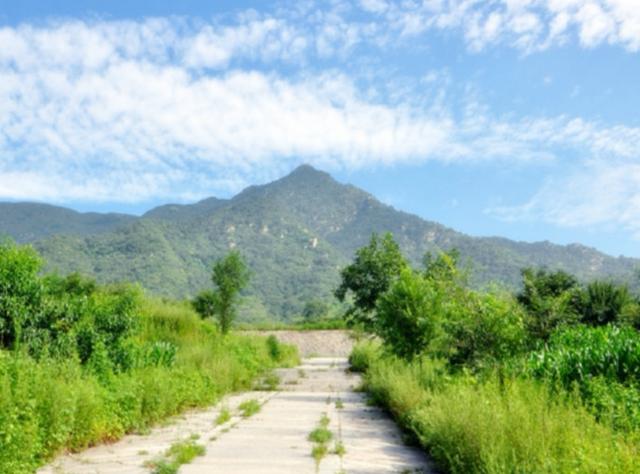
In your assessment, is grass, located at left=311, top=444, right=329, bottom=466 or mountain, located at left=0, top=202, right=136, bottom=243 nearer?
grass, located at left=311, top=444, right=329, bottom=466

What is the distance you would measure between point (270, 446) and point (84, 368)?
161 inches

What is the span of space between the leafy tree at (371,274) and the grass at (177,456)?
40.1 ft

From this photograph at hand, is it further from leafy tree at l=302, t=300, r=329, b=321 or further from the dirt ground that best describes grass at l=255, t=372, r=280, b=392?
leafy tree at l=302, t=300, r=329, b=321

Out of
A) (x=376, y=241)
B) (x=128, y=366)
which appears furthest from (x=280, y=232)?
(x=128, y=366)

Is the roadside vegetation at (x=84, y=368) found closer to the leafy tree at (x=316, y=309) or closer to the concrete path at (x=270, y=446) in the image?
the concrete path at (x=270, y=446)

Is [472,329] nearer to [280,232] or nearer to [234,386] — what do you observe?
[234,386]

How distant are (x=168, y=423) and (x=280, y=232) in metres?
123

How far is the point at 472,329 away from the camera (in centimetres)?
1277

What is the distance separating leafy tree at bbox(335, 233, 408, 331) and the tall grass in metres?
5.34

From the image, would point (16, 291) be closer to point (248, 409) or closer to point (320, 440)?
point (248, 409)

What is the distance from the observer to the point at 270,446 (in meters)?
8.81

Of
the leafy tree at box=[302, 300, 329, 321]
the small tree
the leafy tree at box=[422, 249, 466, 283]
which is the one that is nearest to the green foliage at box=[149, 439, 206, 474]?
the leafy tree at box=[422, 249, 466, 283]

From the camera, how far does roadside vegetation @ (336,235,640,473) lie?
5926mm

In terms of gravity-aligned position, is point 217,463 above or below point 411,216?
below
